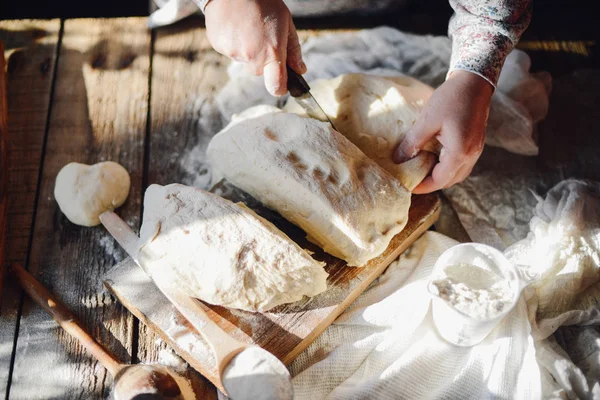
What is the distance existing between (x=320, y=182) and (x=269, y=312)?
0.38m

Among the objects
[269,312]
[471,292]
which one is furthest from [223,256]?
[471,292]

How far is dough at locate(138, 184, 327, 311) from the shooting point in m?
1.21

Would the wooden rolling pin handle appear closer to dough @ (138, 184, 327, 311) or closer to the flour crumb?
the flour crumb

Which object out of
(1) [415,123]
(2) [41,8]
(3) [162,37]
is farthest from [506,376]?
(2) [41,8]

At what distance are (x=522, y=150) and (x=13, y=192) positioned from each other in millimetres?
1777

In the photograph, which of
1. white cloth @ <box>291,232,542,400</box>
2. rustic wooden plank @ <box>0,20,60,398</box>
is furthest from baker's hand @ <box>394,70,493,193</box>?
rustic wooden plank @ <box>0,20,60,398</box>

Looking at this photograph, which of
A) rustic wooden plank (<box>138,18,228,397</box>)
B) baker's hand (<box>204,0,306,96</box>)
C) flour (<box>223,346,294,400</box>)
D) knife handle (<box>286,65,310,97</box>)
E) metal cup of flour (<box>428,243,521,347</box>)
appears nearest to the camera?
flour (<box>223,346,294,400</box>)

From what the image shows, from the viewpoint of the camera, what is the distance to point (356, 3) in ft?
6.88

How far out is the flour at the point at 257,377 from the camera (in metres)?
1.14

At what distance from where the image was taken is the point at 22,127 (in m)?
1.79

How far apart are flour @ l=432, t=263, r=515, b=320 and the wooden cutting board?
206 mm

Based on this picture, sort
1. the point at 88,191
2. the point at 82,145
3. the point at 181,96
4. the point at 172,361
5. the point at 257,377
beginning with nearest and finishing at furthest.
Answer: the point at 257,377
the point at 172,361
the point at 88,191
the point at 82,145
the point at 181,96

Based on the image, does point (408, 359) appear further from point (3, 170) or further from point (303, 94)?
point (3, 170)

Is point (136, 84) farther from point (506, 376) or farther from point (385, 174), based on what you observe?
point (506, 376)
